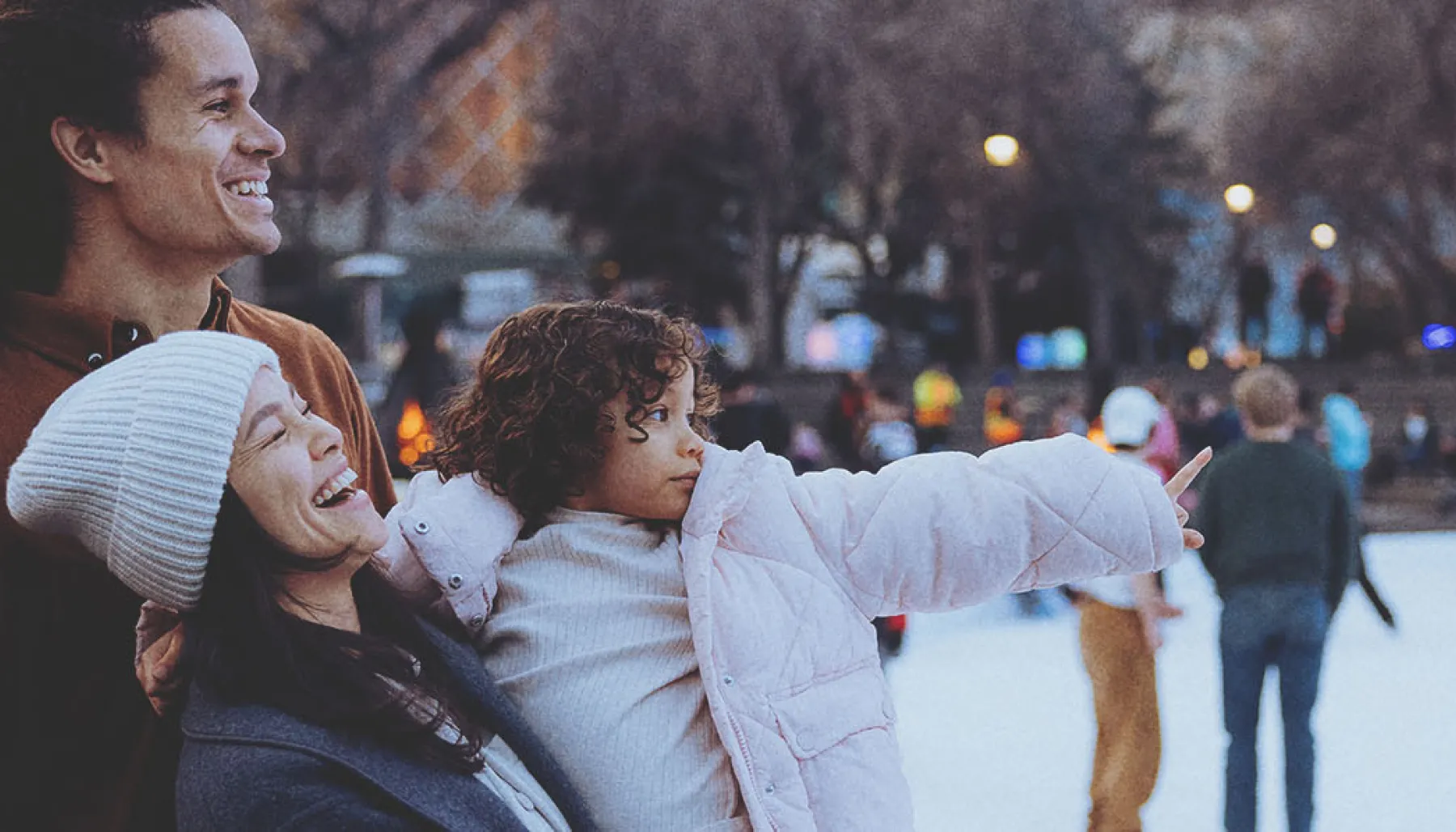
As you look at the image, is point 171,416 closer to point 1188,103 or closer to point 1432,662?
point 1432,662

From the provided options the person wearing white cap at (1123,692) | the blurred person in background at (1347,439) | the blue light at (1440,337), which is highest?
the blue light at (1440,337)

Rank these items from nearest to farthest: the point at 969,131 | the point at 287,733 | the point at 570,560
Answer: the point at 287,733, the point at 570,560, the point at 969,131

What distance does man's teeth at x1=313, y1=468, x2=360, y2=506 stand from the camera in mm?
1668

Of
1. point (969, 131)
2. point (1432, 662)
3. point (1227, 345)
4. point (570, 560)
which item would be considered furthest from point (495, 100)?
point (570, 560)

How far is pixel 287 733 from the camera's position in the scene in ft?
4.82

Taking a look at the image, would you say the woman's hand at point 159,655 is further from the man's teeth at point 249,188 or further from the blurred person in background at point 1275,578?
the blurred person in background at point 1275,578

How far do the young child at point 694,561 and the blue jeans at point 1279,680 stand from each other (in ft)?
12.1

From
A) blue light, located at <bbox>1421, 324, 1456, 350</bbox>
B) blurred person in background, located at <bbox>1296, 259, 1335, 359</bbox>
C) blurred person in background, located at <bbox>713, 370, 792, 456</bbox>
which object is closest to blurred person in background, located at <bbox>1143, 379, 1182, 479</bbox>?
blurred person in background, located at <bbox>713, 370, 792, 456</bbox>

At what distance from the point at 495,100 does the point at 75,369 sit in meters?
34.9

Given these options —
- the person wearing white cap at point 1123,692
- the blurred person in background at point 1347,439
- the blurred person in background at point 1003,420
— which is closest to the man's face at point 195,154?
the person wearing white cap at point 1123,692

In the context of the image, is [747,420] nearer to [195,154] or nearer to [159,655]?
→ [195,154]

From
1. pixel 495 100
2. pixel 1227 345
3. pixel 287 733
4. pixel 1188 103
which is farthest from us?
pixel 1227 345

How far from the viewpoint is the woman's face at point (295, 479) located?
1.61m

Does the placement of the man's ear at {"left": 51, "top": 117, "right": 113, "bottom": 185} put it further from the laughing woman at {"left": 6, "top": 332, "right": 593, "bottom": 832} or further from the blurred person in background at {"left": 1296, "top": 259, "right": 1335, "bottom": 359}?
the blurred person in background at {"left": 1296, "top": 259, "right": 1335, "bottom": 359}
